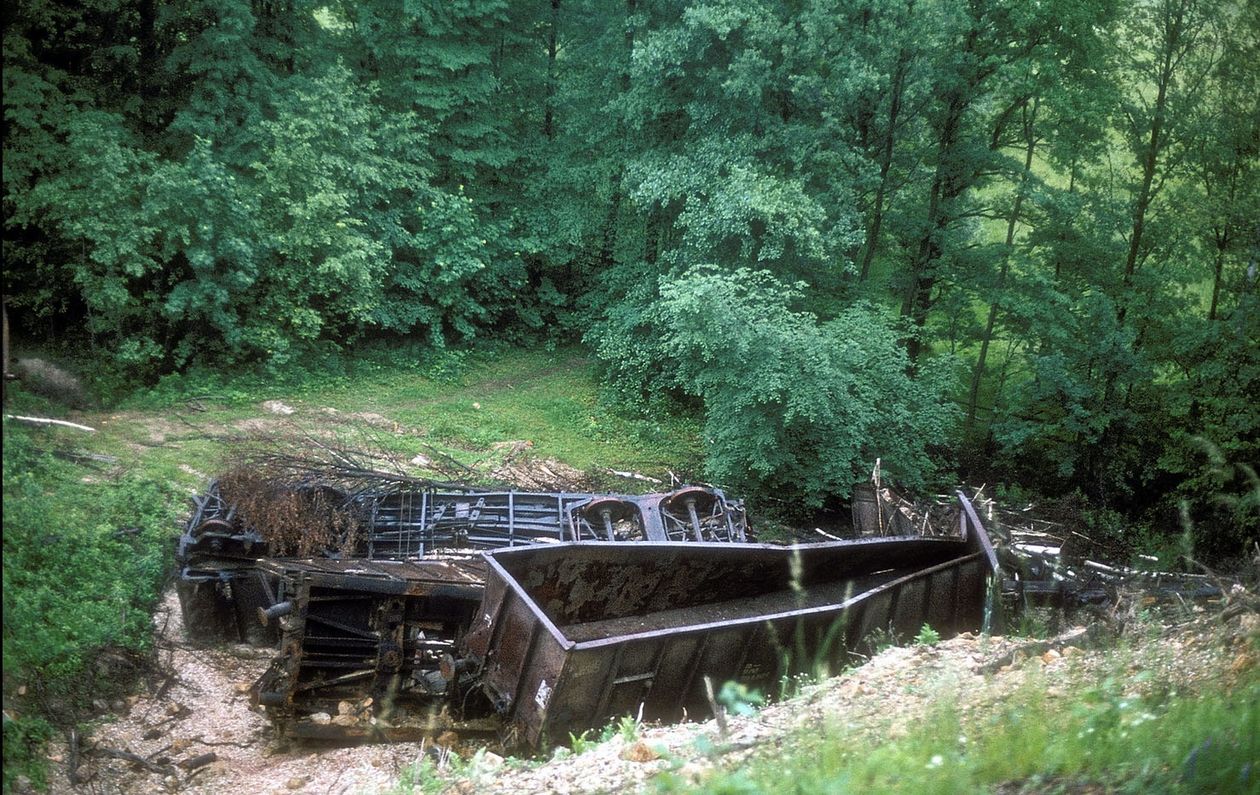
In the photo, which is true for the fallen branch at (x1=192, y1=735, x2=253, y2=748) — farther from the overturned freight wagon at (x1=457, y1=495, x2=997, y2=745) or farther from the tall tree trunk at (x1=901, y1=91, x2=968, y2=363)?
the tall tree trunk at (x1=901, y1=91, x2=968, y2=363)

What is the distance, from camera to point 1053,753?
12.2 ft

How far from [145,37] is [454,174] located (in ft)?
22.7

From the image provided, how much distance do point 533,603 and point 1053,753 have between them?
4.17m

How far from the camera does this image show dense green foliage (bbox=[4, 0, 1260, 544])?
1463cm

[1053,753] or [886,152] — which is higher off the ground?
[886,152]

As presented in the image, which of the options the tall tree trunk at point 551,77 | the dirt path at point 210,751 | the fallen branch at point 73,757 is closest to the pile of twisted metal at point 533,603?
the dirt path at point 210,751

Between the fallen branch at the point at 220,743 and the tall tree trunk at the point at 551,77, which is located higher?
the tall tree trunk at the point at 551,77

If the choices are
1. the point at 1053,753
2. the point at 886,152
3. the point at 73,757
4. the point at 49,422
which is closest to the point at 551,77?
the point at 886,152

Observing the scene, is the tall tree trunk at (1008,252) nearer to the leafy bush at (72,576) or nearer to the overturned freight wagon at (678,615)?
the overturned freight wagon at (678,615)

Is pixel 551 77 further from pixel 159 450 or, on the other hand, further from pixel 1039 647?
pixel 1039 647

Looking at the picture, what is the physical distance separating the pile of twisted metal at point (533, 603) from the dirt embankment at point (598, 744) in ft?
1.20

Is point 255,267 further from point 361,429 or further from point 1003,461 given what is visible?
point 1003,461

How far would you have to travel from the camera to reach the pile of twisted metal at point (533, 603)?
7.11 meters

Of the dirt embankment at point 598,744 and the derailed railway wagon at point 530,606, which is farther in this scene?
the derailed railway wagon at point 530,606
